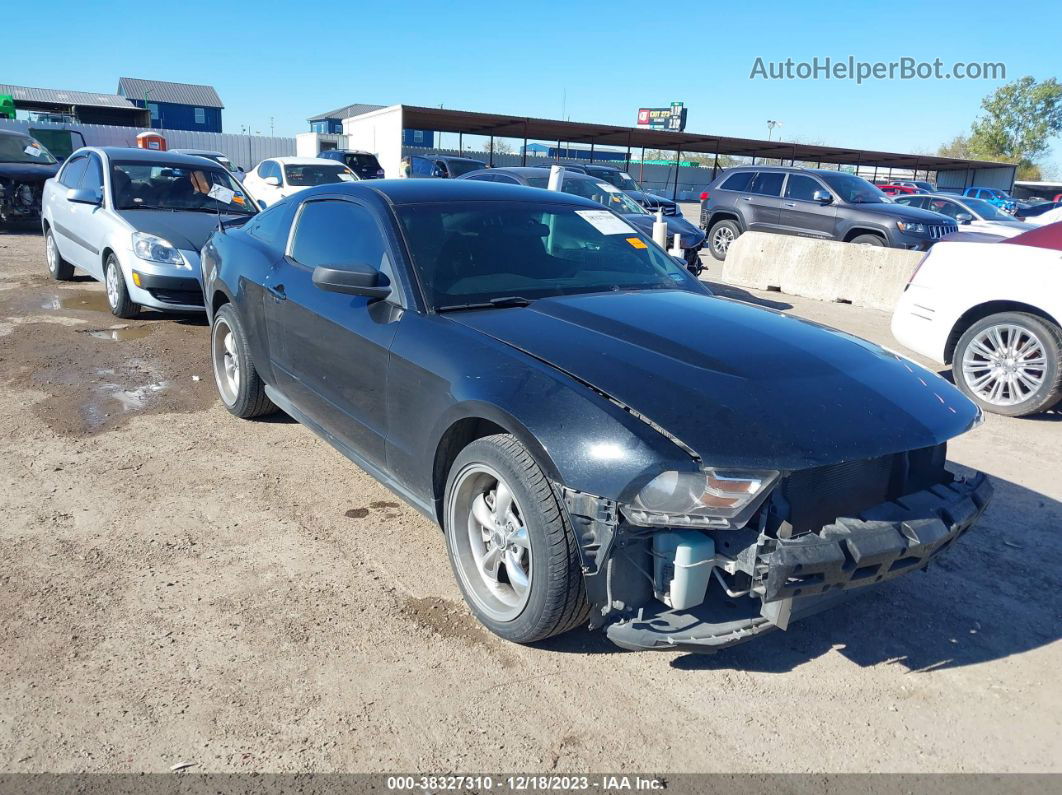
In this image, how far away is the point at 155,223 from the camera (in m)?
7.88

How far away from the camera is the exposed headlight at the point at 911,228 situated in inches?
516

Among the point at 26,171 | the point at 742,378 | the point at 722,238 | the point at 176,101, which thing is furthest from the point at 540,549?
the point at 176,101

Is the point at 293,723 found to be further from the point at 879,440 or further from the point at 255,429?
the point at 255,429

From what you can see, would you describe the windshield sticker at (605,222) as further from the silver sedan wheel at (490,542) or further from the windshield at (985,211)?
the windshield at (985,211)

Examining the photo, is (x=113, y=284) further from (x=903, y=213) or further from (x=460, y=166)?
(x=460, y=166)

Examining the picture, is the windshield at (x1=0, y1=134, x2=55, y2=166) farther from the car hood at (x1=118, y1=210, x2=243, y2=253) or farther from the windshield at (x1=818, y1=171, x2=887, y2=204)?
the windshield at (x1=818, y1=171, x2=887, y2=204)

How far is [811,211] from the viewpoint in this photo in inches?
556

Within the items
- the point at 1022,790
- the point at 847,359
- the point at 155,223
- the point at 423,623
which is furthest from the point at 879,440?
the point at 155,223

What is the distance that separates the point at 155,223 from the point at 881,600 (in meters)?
7.38

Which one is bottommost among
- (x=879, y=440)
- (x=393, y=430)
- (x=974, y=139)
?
(x=393, y=430)

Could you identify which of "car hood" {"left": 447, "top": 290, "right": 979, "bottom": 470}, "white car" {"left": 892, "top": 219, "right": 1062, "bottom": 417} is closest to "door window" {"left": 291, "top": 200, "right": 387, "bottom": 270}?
"car hood" {"left": 447, "top": 290, "right": 979, "bottom": 470}

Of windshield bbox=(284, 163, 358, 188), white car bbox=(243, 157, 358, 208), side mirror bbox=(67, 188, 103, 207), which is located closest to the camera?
side mirror bbox=(67, 188, 103, 207)

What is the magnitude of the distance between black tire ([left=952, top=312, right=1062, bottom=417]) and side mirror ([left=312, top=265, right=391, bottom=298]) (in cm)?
492

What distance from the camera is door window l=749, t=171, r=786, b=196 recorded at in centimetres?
1465
